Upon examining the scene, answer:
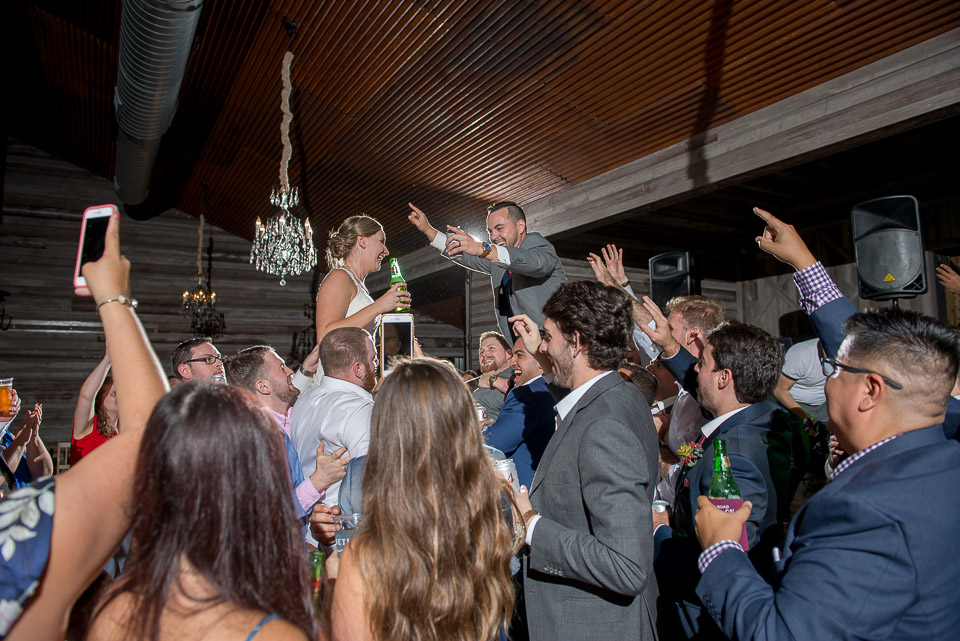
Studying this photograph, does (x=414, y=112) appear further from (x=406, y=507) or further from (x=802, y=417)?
(x=406, y=507)

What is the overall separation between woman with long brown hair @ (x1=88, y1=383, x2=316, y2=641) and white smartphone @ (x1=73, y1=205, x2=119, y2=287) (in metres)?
0.40

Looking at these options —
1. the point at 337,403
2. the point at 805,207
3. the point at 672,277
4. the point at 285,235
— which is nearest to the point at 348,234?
the point at 337,403

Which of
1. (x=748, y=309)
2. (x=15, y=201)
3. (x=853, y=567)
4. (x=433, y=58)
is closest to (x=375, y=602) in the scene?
(x=853, y=567)

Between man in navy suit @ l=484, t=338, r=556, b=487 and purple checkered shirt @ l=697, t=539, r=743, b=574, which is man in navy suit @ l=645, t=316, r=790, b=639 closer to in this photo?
purple checkered shirt @ l=697, t=539, r=743, b=574

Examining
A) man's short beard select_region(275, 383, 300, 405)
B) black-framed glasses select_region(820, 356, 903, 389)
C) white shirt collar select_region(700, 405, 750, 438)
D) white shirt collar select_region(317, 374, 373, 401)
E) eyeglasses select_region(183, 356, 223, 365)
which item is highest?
eyeglasses select_region(183, 356, 223, 365)

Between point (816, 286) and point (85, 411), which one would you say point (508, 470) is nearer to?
point (816, 286)

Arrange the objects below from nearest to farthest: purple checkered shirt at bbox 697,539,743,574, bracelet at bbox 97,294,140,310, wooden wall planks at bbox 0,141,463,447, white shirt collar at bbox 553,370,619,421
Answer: bracelet at bbox 97,294,140,310
purple checkered shirt at bbox 697,539,743,574
white shirt collar at bbox 553,370,619,421
wooden wall planks at bbox 0,141,463,447

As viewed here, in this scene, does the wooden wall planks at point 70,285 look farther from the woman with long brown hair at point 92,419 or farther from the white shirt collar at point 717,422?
the white shirt collar at point 717,422

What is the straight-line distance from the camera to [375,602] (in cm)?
126

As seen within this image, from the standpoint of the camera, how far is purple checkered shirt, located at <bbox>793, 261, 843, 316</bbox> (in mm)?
2088

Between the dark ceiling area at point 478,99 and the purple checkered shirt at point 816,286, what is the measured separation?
2.62 metres

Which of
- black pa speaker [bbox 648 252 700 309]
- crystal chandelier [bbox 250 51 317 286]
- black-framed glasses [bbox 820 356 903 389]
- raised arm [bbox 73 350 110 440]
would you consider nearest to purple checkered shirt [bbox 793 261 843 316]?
black-framed glasses [bbox 820 356 903 389]

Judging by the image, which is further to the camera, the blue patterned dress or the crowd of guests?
the crowd of guests

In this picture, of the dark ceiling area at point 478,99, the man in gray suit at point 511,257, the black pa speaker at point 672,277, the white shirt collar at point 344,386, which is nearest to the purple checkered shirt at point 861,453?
the white shirt collar at point 344,386
